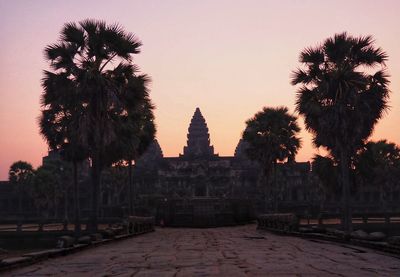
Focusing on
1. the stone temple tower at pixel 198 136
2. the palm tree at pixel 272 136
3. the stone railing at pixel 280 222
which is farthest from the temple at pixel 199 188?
the stone railing at pixel 280 222

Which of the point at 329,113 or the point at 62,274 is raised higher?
the point at 329,113

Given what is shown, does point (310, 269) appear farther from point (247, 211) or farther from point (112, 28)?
point (247, 211)

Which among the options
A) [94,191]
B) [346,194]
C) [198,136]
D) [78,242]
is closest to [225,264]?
[78,242]

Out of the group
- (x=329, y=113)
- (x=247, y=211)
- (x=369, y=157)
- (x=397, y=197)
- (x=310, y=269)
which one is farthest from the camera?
(x=397, y=197)

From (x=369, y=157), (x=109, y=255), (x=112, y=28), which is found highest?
(x=112, y=28)

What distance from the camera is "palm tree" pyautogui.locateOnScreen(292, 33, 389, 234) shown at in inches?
1122

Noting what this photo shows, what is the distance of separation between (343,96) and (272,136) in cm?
1869

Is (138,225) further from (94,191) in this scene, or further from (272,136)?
(272,136)

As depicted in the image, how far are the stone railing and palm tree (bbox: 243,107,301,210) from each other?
13.4 meters

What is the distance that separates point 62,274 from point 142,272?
1.53 m

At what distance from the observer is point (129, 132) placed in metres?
30.4

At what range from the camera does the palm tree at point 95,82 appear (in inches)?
1023

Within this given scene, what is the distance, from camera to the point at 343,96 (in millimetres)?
28469

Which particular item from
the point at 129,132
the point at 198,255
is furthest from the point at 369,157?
the point at 198,255
